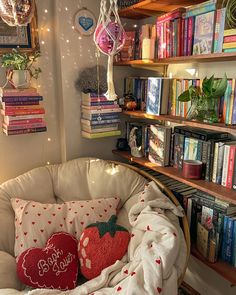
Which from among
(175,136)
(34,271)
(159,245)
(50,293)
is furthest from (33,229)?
(175,136)

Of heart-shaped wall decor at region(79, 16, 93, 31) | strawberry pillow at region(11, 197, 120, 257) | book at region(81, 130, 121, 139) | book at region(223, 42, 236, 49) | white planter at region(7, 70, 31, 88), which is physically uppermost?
heart-shaped wall decor at region(79, 16, 93, 31)

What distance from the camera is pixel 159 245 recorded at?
4.31ft

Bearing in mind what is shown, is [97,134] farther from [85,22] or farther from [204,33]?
[204,33]

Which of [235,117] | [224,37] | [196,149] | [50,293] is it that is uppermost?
[224,37]

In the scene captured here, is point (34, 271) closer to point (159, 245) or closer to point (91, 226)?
point (91, 226)

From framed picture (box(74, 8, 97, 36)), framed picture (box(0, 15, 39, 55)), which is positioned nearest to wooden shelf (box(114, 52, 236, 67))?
framed picture (box(74, 8, 97, 36))

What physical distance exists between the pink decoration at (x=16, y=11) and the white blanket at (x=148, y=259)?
45.8 inches

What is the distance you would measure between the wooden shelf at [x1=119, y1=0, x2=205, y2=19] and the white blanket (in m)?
1.17

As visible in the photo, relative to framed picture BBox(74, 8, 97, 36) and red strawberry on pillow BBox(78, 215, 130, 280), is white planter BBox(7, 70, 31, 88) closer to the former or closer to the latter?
framed picture BBox(74, 8, 97, 36)

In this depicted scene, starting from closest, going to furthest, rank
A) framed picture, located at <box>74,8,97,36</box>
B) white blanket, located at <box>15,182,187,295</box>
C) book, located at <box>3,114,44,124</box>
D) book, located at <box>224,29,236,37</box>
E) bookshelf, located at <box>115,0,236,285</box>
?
white blanket, located at <box>15,182,187,295</box> < book, located at <box>224,29,236,37</box> < bookshelf, located at <box>115,0,236,285</box> < book, located at <box>3,114,44,124</box> < framed picture, located at <box>74,8,97,36</box>

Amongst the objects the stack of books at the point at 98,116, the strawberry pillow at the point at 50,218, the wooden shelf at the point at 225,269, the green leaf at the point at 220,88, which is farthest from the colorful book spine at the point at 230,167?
the stack of books at the point at 98,116

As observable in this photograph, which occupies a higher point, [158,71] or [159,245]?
[158,71]

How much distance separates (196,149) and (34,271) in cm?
111

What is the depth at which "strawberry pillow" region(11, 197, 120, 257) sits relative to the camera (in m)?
1.62
